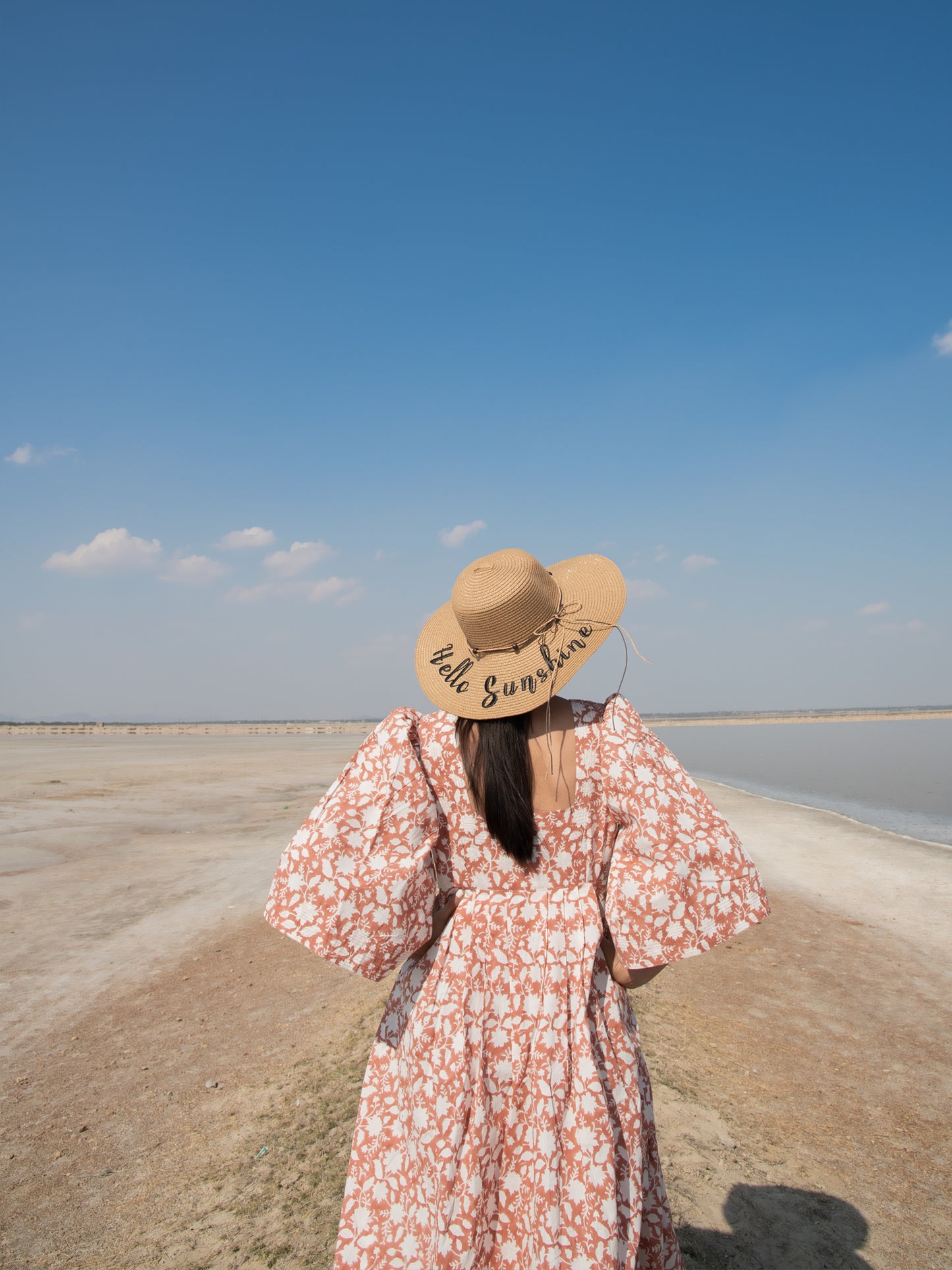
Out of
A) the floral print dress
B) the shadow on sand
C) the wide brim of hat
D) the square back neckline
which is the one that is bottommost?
the shadow on sand

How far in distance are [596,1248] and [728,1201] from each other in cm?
182

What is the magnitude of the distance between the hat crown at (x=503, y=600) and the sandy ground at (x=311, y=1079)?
7.88ft

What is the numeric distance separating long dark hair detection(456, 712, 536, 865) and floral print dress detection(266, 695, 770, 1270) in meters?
0.05

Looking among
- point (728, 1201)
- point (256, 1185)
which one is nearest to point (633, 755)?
point (728, 1201)

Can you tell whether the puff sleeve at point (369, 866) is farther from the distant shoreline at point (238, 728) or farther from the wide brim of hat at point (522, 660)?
the distant shoreline at point (238, 728)

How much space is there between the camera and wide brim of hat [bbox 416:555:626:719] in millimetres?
1660

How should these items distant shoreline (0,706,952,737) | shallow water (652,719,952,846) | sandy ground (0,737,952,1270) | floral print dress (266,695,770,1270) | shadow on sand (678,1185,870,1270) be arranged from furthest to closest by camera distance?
distant shoreline (0,706,952,737)
shallow water (652,719,952,846)
sandy ground (0,737,952,1270)
shadow on sand (678,1185,870,1270)
floral print dress (266,695,770,1270)

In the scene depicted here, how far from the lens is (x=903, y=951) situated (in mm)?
6180

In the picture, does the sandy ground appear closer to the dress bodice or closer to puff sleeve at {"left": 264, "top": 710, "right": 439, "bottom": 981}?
puff sleeve at {"left": 264, "top": 710, "right": 439, "bottom": 981}

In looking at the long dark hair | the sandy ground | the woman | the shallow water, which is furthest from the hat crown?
the shallow water

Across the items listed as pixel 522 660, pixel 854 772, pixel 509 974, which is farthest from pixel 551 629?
pixel 854 772

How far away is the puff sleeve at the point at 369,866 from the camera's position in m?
1.63

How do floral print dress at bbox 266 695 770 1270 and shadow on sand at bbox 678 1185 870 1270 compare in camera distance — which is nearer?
floral print dress at bbox 266 695 770 1270

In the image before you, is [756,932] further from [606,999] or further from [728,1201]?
[606,999]
